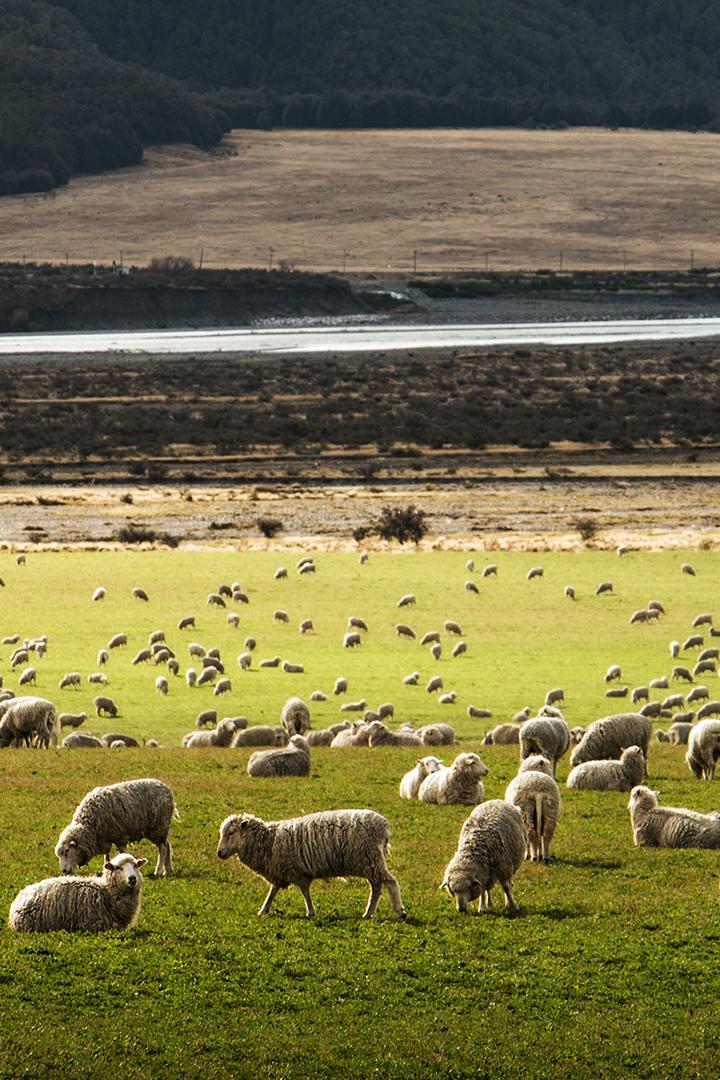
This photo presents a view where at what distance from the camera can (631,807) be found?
619 inches

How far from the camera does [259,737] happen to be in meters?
21.3

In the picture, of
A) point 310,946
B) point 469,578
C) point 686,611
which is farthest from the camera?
point 469,578

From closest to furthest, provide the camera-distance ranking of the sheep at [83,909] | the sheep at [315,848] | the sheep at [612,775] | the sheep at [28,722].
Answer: the sheep at [315,848] < the sheep at [83,909] < the sheep at [612,775] < the sheep at [28,722]

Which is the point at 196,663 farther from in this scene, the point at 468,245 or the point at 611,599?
the point at 468,245

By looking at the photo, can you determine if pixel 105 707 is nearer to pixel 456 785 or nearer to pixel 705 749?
pixel 456 785

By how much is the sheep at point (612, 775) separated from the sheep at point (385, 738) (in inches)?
125

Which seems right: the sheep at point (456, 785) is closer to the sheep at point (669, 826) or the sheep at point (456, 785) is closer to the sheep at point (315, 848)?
the sheep at point (669, 826)

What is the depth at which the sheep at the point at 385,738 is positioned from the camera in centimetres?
2086

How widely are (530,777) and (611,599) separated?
17.5 metres

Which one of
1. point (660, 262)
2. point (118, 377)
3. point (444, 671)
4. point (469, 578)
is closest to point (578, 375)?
point (118, 377)

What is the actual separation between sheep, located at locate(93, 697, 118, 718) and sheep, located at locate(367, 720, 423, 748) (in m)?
4.26

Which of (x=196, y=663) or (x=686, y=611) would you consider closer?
(x=196, y=663)

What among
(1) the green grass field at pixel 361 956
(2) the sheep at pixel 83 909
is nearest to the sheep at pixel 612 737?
(1) the green grass field at pixel 361 956

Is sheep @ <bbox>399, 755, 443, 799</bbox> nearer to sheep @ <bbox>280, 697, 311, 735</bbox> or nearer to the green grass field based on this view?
the green grass field
